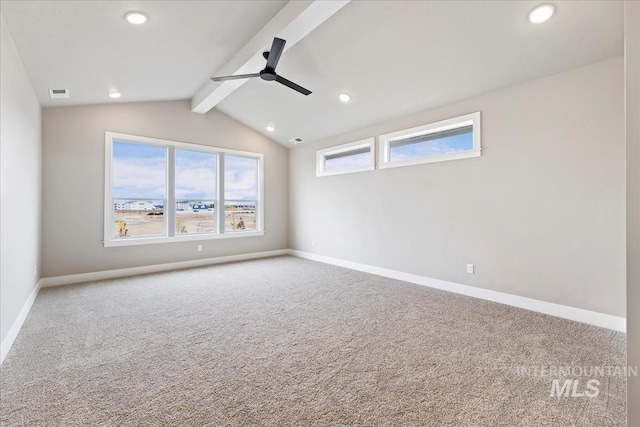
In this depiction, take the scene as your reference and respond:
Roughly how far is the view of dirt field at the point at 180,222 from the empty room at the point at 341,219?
39mm

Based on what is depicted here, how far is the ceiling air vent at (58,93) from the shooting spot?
3.85m

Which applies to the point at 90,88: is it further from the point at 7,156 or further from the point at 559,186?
the point at 559,186

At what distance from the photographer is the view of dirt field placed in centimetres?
518

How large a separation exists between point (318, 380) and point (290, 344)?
591 mm

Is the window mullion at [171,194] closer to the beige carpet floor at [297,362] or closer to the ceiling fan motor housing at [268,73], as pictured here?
the beige carpet floor at [297,362]

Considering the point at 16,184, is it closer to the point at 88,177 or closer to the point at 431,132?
the point at 88,177

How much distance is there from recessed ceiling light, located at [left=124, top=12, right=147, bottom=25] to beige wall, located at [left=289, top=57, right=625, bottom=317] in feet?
11.8

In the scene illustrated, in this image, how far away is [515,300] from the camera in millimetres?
3553

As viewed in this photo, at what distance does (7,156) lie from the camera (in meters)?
2.52

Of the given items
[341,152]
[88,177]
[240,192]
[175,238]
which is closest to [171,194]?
[175,238]

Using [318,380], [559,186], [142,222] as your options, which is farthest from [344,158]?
[318,380]

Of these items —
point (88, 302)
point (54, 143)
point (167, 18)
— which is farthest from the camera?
point (54, 143)

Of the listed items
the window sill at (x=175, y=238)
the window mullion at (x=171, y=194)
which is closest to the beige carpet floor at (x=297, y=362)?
the window sill at (x=175, y=238)

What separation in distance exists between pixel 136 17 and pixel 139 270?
13.3ft
